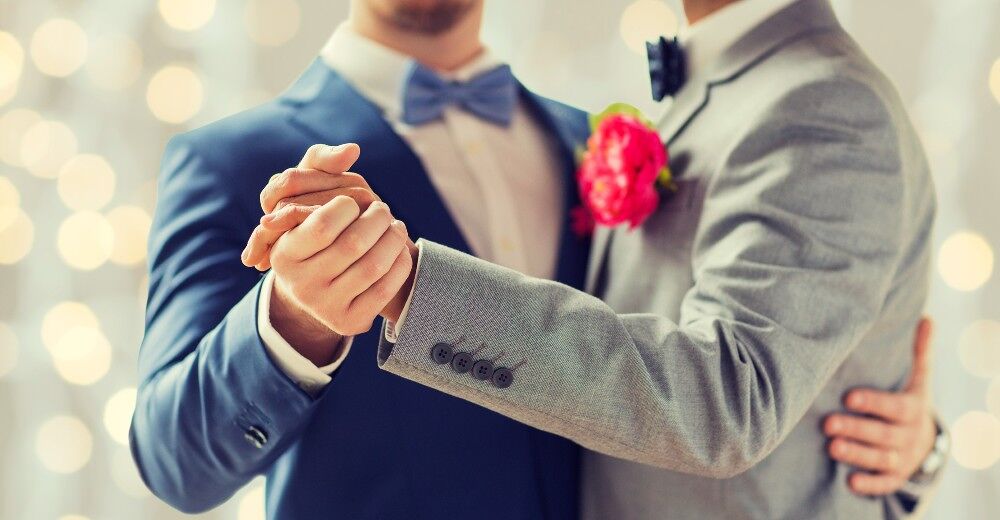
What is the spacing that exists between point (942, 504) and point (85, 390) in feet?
4.80

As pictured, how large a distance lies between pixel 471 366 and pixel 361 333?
152 millimetres

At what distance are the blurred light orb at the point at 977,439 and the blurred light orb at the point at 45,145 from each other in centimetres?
153

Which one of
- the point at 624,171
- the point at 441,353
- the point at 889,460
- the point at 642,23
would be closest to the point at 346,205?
the point at 441,353

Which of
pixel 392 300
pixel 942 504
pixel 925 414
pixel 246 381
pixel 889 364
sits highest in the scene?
pixel 392 300

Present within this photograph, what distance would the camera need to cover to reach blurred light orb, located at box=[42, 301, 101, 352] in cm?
159

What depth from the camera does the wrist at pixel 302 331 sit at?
0.89 meters

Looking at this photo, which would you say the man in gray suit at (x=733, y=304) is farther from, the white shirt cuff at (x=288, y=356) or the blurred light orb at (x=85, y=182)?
the blurred light orb at (x=85, y=182)

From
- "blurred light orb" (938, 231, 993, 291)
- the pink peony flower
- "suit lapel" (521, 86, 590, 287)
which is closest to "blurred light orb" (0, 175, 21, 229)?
"suit lapel" (521, 86, 590, 287)

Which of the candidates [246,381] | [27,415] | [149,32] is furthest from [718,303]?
[27,415]

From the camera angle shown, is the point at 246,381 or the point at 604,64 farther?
the point at 604,64

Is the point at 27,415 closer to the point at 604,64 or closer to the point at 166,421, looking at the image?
the point at 166,421

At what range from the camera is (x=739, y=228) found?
1.01 metres

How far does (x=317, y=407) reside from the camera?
1.03 m

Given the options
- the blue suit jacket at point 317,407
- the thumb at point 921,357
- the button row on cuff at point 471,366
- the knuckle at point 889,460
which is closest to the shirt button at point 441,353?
the button row on cuff at point 471,366
